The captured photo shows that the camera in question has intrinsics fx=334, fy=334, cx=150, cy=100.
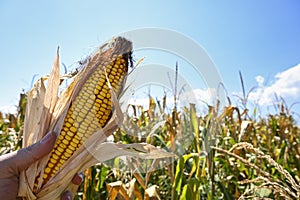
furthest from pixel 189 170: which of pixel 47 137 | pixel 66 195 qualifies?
pixel 47 137

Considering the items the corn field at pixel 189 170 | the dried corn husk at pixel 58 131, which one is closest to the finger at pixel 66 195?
the dried corn husk at pixel 58 131

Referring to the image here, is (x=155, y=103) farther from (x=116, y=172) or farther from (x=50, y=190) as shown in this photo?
(x=50, y=190)

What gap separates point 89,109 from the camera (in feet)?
5.03

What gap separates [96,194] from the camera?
295 cm

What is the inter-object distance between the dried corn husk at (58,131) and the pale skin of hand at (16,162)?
41 millimetres

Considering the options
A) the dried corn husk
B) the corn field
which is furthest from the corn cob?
the corn field

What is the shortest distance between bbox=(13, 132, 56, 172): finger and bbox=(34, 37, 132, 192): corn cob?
0.07 m

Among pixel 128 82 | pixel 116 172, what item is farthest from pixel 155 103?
pixel 128 82

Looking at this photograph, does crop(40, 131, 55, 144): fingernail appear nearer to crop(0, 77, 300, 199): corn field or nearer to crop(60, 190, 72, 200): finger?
crop(60, 190, 72, 200): finger

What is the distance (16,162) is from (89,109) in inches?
15.5

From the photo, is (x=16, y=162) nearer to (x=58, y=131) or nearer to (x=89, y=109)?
(x=58, y=131)

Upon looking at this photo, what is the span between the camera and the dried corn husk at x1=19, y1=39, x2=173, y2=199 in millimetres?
1498

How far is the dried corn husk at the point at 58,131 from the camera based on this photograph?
59.0 inches

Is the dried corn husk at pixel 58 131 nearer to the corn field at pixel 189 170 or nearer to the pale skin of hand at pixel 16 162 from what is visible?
the pale skin of hand at pixel 16 162
